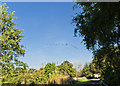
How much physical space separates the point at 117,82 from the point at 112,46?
10.6ft

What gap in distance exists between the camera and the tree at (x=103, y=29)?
23.1ft

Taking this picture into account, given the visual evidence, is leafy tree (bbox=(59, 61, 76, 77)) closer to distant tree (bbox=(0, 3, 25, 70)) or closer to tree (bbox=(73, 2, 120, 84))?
tree (bbox=(73, 2, 120, 84))

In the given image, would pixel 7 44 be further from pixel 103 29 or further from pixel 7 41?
pixel 103 29

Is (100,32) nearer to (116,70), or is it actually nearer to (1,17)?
(116,70)

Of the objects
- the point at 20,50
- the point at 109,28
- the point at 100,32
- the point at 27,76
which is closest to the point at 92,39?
the point at 100,32

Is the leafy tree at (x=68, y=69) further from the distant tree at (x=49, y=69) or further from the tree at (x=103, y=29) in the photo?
the tree at (x=103, y=29)

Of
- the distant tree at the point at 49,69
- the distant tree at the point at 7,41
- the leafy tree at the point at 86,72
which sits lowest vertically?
the leafy tree at the point at 86,72

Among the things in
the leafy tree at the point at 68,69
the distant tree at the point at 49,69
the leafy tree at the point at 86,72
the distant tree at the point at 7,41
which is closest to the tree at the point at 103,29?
the distant tree at the point at 7,41

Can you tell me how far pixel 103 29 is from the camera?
8.02 meters

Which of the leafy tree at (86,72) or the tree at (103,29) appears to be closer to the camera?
the tree at (103,29)

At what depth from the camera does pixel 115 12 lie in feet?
22.6

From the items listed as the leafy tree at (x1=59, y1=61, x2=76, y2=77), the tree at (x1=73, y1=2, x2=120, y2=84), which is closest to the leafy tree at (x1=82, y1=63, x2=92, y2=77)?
the leafy tree at (x1=59, y1=61, x2=76, y2=77)

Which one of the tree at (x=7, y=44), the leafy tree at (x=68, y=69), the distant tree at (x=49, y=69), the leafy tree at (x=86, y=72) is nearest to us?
the tree at (x=7, y=44)

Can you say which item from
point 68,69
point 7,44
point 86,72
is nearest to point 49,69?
point 7,44
